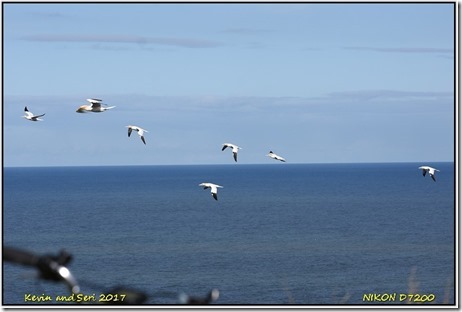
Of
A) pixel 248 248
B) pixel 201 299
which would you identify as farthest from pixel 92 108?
pixel 248 248

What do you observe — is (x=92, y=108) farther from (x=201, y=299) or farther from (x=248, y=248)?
(x=248, y=248)

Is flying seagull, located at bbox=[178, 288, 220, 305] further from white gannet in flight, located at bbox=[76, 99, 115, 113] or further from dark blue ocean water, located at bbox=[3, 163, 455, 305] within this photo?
dark blue ocean water, located at bbox=[3, 163, 455, 305]

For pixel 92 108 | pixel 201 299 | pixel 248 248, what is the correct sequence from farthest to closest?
pixel 248 248 < pixel 92 108 < pixel 201 299

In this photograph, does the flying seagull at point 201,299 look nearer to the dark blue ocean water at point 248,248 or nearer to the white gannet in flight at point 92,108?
the white gannet in flight at point 92,108

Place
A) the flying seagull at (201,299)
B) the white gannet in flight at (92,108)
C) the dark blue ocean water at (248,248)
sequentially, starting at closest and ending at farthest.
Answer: the flying seagull at (201,299), the white gannet in flight at (92,108), the dark blue ocean water at (248,248)

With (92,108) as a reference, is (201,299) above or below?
below

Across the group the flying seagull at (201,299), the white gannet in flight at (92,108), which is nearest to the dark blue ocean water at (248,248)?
the white gannet in flight at (92,108)

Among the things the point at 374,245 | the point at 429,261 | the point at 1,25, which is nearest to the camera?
the point at 1,25

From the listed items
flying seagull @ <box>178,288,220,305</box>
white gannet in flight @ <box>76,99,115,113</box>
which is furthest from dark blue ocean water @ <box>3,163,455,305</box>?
flying seagull @ <box>178,288,220,305</box>

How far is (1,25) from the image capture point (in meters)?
16.4

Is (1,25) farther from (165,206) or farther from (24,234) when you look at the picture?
(165,206)

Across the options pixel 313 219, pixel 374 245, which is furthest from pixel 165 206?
pixel 374 245

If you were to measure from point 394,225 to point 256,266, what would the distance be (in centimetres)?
5011

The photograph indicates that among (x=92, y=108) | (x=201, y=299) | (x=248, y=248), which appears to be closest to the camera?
(x=201, y=299)
